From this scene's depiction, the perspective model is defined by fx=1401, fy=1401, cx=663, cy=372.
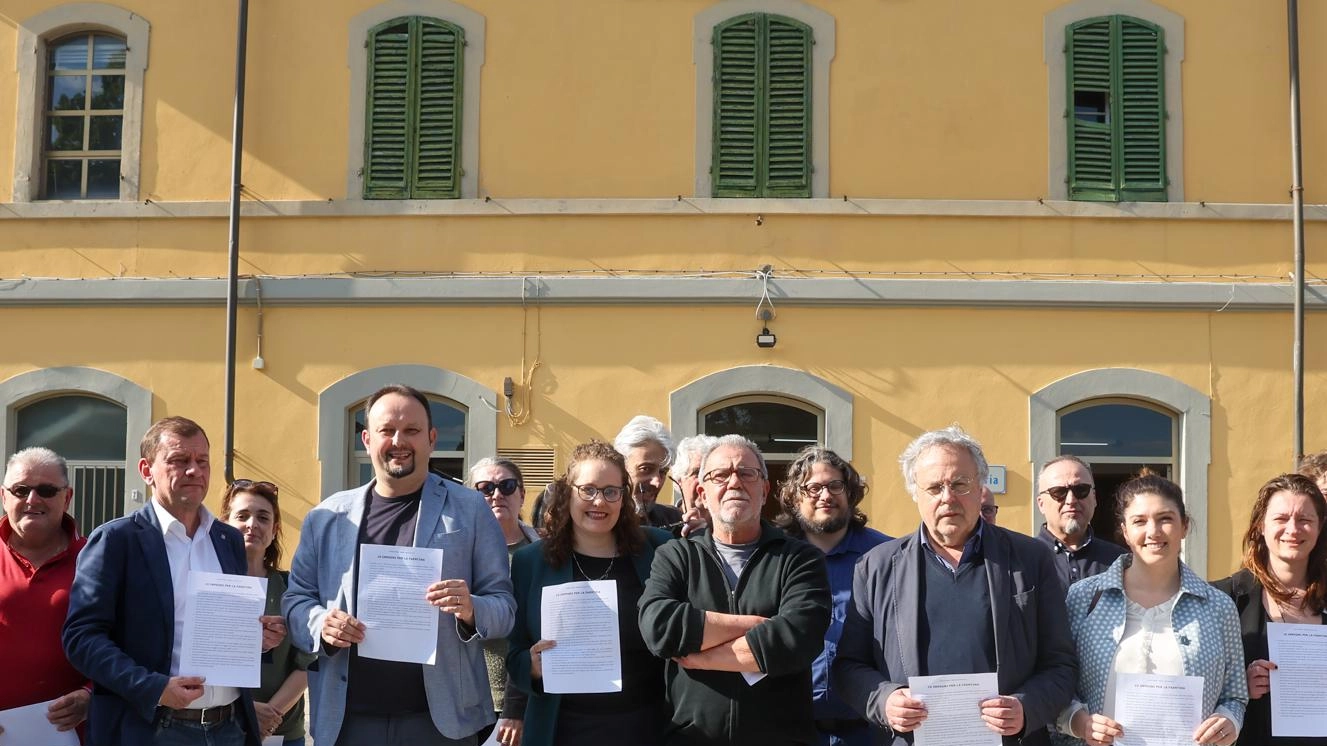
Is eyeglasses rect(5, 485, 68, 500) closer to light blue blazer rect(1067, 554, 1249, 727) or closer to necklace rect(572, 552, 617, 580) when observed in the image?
necklace rect(572, 552, 617, 580)

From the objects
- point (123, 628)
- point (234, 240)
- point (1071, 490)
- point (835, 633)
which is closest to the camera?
point (123, 628)

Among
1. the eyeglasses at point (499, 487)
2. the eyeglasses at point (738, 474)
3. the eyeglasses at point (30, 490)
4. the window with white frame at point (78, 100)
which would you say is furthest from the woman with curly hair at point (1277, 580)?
the window with white frame at point (78, 100)

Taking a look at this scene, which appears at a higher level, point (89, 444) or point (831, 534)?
point (89, 444)

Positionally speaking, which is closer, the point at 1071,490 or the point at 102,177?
the point at 1071,490

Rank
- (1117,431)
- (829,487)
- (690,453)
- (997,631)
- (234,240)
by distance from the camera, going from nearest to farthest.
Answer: (997,631) → (829,487) → (690,453) → (234,240) → (1117,431)

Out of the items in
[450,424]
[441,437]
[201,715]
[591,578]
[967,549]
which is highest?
[450,424]

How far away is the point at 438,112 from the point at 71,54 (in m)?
3.14

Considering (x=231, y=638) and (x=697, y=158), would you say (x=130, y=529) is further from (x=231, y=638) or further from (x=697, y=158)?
(x=697, y=158)

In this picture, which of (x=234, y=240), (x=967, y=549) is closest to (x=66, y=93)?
(x=234, y=240)

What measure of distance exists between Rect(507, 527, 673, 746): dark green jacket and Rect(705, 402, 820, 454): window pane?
19.2 ft

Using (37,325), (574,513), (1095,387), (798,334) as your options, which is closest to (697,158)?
(798,334)

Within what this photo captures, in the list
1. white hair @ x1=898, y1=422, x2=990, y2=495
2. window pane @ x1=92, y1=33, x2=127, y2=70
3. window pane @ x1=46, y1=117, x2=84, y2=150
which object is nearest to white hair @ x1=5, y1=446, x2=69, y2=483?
white hair @ x1=898, y1=422, x2=990, y2=495

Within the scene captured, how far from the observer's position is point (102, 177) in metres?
11.5

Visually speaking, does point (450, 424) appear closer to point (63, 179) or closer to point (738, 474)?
point (63, 179)
